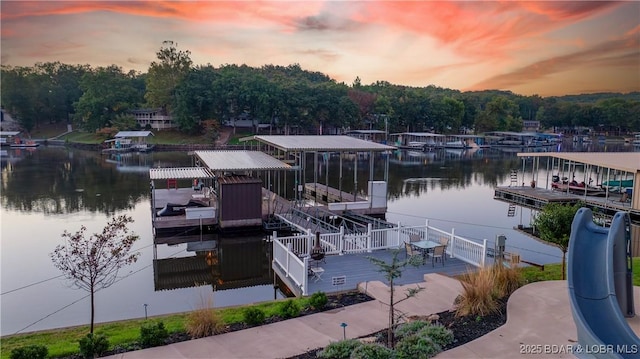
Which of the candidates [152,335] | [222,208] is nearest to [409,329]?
[152,335]

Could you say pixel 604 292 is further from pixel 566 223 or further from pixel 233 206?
pixel 233 206

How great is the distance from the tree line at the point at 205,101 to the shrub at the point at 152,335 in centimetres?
6551

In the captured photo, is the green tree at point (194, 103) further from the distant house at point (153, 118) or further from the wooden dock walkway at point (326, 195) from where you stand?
the wooden dock walkway at point (326, 195)

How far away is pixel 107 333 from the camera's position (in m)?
8.16

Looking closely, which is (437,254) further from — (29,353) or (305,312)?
(29,353)

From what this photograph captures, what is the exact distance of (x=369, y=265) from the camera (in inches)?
478

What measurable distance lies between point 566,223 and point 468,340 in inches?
191

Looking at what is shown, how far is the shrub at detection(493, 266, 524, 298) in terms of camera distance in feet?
29.4

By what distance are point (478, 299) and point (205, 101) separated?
68.1 m

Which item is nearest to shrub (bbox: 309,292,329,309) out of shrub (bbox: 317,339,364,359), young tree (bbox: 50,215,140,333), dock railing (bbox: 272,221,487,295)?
shrub (bbox: 317,339,364,359)

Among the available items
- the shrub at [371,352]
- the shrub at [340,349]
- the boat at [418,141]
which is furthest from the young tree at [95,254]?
the boat at [418,141]

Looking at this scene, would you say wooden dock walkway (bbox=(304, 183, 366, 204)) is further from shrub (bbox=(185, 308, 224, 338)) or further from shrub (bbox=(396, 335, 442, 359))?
shrub (bbox=(396, 335, 442, 359))

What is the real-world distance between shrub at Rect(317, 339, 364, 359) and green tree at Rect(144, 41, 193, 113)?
70.9 meters

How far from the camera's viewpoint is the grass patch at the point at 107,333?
24.2 feet
